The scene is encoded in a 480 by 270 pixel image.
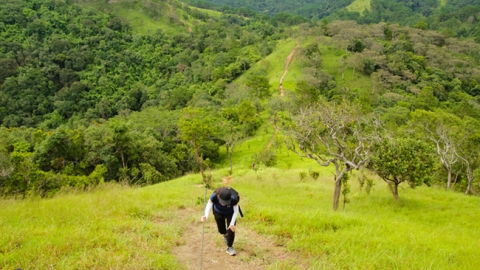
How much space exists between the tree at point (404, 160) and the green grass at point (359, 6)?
171730mm

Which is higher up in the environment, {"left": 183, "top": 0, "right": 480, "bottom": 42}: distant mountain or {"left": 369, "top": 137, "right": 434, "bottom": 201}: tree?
{"left": 183, "top": 0, "right": 480, "bottom": 42}: distant mountain

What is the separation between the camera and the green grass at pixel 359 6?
16507cm

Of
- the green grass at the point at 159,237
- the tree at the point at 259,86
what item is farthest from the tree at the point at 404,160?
the tree at the point at 259,86

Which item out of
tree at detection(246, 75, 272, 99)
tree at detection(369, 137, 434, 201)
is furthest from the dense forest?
tree at detection(246, 75, 272, 99)

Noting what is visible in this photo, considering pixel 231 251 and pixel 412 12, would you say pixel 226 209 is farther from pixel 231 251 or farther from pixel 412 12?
pixel 412 12

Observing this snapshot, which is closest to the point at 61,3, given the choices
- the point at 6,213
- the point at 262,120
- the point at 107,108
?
the point at 107,108

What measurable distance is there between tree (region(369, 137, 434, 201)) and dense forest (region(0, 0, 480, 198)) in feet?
0.20

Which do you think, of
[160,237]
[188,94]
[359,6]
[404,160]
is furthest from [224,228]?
[359,6]

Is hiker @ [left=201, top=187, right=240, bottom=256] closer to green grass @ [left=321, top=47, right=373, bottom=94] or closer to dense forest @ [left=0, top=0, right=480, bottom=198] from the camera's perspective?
dense forest @ [left=0, top=0, right=480, bottom=198]

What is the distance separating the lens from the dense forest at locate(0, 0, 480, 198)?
2267cm

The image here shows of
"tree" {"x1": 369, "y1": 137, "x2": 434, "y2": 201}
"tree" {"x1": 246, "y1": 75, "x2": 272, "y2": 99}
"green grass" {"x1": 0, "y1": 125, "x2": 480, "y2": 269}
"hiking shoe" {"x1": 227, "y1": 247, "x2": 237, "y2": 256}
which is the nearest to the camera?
"green grass" {"x1": 0, "y1": 125, "x2": 480, "y2": 269}

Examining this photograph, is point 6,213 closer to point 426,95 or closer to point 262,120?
point 262,120

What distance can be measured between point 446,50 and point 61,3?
107m

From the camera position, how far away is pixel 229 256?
6.11 metres
